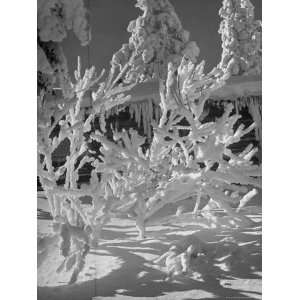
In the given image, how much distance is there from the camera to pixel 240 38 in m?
1.99

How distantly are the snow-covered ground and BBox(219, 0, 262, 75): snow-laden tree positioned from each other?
0.79m

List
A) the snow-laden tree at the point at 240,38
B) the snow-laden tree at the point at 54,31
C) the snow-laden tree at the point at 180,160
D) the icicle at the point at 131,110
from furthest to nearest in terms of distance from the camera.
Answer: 1. the icicle at the point at 131,110
2. the snow-laden tree at the point at 240,38
3. the snow-laden tree at the point at 54,31
4. the snow-laden tree at the point at 180,160

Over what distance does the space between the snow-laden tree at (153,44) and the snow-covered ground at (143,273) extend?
0.76m

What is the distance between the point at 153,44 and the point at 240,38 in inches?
16.9

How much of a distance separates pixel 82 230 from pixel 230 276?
0.69m

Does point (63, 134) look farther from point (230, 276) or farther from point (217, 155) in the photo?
point (230, 276)

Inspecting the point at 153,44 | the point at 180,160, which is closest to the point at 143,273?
the point at 180,160

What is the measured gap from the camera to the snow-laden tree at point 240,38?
195 centimetres

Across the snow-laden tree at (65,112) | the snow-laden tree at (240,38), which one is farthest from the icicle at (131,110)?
the snow-laden tree at (240,38)

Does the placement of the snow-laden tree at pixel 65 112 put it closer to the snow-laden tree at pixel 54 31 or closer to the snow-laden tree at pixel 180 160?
the snow-laden tree at pixel 54 31

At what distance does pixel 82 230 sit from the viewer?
70.6 inches

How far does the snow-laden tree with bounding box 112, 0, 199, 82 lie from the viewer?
200cm
